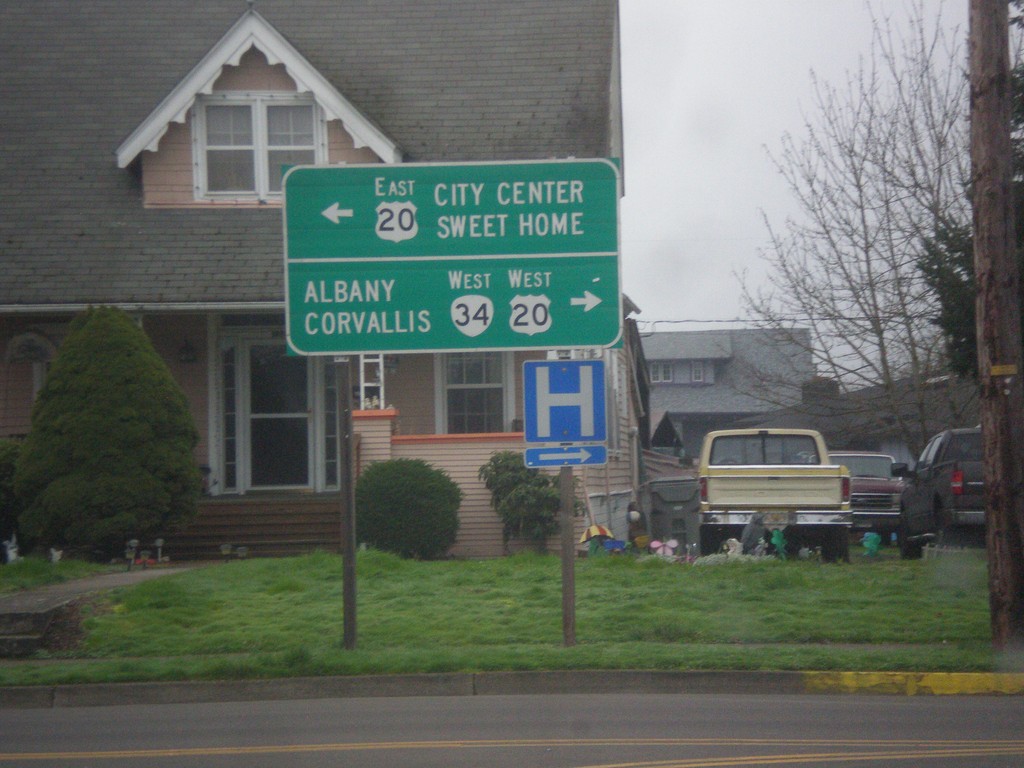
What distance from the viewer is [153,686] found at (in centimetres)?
970

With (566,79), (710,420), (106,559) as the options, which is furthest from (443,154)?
(710,420)

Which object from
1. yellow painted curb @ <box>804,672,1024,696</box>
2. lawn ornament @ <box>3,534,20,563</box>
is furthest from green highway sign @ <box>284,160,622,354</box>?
lawn ornament @ <box>3,534,20,563</box>

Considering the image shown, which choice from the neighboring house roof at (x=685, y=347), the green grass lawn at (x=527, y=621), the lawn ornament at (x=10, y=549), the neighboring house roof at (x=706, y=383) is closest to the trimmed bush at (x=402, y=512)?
the green grass lawn at (x=527, y=621)

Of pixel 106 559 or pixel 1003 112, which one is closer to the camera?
pixel 1003 112

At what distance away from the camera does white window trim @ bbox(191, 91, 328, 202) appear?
1962 cm

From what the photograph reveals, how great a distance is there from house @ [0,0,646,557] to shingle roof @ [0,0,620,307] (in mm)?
42

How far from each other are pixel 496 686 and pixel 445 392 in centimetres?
1045

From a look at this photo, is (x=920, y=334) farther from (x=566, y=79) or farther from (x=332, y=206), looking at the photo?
(x=332, y=206)

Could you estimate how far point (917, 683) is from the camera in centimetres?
953

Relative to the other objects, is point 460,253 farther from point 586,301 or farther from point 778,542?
point 778,542

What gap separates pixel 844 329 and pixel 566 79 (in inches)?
341

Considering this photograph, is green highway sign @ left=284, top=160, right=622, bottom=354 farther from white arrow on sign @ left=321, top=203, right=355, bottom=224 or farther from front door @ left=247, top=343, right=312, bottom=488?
front door @ left=247, top=343, right=312, bottom=488

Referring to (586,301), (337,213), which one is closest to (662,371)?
(586,301)

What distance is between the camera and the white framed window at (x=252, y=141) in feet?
64.5
